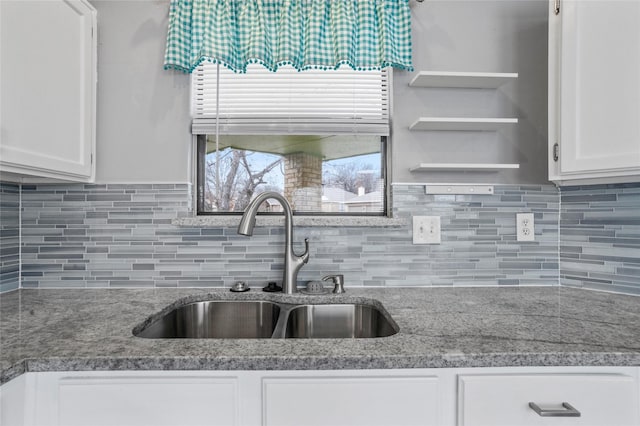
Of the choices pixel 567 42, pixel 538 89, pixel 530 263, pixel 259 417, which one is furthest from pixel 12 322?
pixel 538 89

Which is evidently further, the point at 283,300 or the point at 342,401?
the point at 283,300

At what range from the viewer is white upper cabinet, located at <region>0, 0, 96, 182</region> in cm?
112

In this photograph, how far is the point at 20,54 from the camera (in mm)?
1156

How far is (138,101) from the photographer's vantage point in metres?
1.61

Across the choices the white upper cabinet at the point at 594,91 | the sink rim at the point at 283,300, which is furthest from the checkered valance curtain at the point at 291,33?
the sink rim at the point at 283,300

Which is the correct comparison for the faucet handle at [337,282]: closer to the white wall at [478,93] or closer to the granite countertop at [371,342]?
the granite countertop at [371,342]

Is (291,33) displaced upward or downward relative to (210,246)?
upward

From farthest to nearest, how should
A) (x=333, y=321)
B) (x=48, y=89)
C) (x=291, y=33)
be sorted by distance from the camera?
1. (x=291, y=33)
2. (x=333, y=321)
3. (x=48, y=89)

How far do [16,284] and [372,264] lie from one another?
1.59 meters

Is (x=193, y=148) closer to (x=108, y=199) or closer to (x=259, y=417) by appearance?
(x=108, y=199)

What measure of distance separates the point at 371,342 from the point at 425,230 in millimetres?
816

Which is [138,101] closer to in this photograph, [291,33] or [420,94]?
[291,33]

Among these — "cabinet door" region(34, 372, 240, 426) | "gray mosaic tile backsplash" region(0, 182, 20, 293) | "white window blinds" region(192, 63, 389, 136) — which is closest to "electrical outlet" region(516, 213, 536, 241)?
"white window blinds" region(192, 63, 389, 136)

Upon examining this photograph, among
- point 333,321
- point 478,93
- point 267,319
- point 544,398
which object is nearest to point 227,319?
point 267,319
